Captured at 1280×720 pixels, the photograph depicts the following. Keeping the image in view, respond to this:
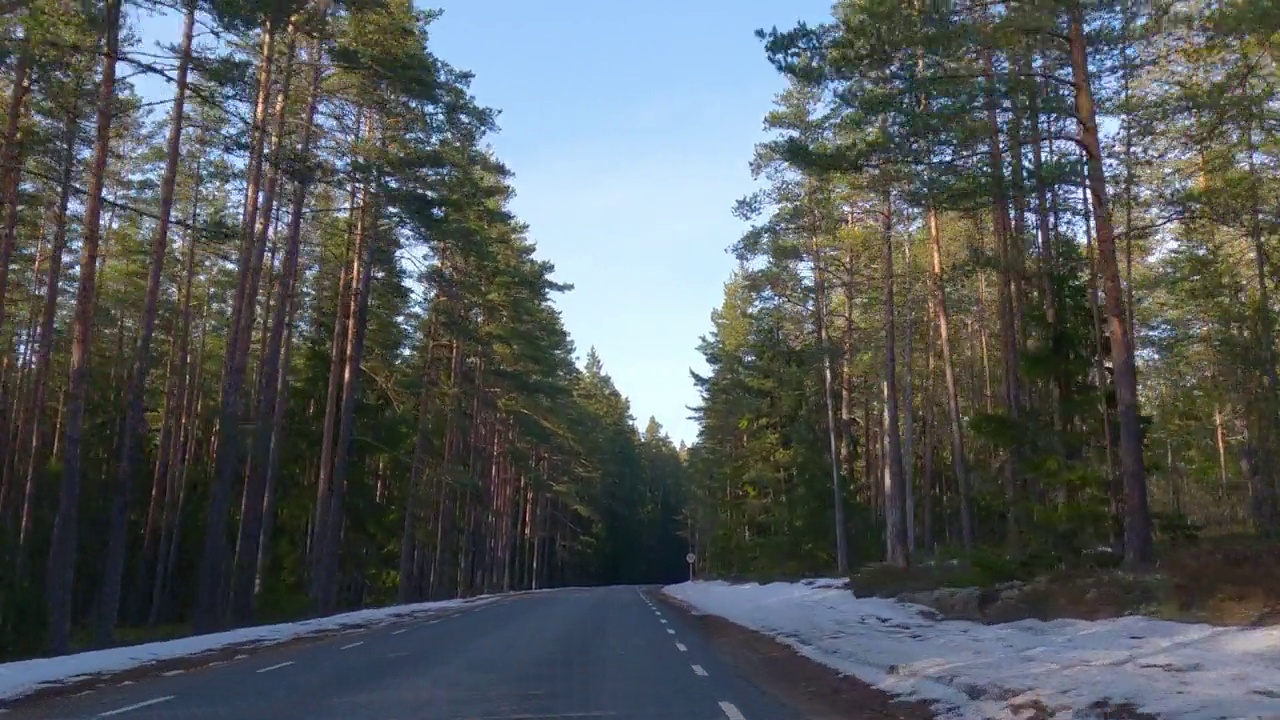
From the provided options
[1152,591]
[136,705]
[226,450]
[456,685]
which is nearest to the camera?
[136,705]

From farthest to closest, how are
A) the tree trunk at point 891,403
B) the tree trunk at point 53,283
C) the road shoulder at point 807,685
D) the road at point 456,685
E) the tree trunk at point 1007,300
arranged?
the tree trunk at point 891,403, the tree trunk at point 53,283, the tree trunk at point 1007,300, the road at point 456,685, the road shoulder at point 807,685

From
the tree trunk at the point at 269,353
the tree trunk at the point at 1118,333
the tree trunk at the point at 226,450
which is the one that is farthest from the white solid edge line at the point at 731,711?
the tree trunk at the point at 226,450

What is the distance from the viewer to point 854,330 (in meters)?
37.3

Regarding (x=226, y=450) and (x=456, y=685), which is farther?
(x=226, y=450)

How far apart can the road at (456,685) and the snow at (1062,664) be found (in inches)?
71.4

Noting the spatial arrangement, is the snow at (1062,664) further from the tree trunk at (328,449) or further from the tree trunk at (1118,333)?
the tree trunk at (328,449)

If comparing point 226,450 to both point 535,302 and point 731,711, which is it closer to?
point 731,711

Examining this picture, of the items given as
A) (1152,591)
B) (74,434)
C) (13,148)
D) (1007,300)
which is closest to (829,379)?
(1007,300)

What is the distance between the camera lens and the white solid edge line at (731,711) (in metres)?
9.69

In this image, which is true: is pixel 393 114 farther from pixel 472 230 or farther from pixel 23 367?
pixel 23 367

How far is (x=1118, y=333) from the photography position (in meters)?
17.5

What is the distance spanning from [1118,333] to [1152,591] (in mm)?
4671

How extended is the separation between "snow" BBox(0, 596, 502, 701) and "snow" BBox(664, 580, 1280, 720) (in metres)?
10.3

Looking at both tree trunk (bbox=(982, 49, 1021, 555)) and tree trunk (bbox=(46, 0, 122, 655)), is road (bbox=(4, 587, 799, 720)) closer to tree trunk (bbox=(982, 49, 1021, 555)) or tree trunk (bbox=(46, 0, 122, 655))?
tree trunk (bbox=(46, 0, 122, 655))
